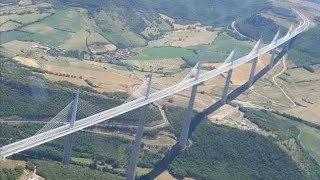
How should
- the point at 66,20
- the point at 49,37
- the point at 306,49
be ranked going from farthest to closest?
the point at 66,20
the point at 306,49
the point at 49,37

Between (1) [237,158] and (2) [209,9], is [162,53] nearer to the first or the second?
(2) [209,9]

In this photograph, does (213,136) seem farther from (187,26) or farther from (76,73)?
(187,26)

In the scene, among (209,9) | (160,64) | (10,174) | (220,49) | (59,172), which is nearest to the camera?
(10,174)

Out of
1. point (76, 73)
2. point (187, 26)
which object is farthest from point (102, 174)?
point (187, 26)

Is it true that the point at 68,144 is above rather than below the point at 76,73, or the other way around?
above

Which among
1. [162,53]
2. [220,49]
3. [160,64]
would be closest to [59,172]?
[160,64]

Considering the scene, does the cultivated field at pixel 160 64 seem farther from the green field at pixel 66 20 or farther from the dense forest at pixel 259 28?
the dense forest at pixel 259 28

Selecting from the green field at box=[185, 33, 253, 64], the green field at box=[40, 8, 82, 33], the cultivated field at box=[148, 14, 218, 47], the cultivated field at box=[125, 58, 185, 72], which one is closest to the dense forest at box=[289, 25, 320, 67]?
the green field at box=[185, 33, 253, 64]

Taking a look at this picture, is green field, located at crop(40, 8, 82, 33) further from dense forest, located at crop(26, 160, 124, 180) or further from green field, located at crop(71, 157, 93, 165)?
dense forest, located at crop(26, 160, 124, 180)
